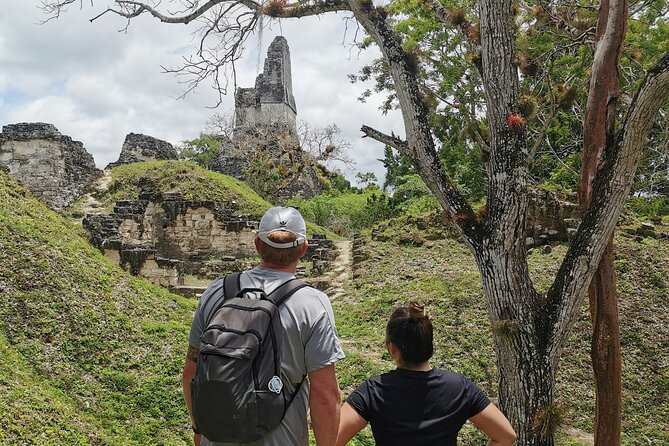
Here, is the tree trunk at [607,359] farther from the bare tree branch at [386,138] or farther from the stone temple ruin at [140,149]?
the stone temple ruin at [140,149]

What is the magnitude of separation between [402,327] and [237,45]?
3503 mm

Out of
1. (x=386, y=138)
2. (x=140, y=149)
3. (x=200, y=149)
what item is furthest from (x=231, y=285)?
(x=200, y=149)

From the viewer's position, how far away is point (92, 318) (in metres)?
5.77

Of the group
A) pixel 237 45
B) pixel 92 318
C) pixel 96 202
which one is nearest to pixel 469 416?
pixel 237 45

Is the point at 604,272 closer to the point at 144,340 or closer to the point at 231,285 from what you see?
the point at 231,285

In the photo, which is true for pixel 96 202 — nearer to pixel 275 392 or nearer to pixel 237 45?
pixel 237 45

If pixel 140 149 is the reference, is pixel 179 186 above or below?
below

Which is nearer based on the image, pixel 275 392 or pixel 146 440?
pixel 275 392

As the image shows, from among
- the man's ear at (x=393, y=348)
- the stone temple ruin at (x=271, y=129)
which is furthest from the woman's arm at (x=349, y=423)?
the stone temple ruin at (x=271, y=129)

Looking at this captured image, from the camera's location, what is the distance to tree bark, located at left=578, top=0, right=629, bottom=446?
3531 millimetres

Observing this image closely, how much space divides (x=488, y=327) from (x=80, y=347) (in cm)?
500

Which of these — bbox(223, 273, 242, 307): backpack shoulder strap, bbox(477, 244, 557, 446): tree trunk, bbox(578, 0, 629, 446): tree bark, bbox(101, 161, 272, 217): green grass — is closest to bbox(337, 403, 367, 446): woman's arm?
bbox(223, 273, 242, 307): backpack shoulder strap

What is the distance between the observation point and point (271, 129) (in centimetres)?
2888

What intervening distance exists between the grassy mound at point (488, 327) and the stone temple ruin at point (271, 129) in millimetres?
14322
